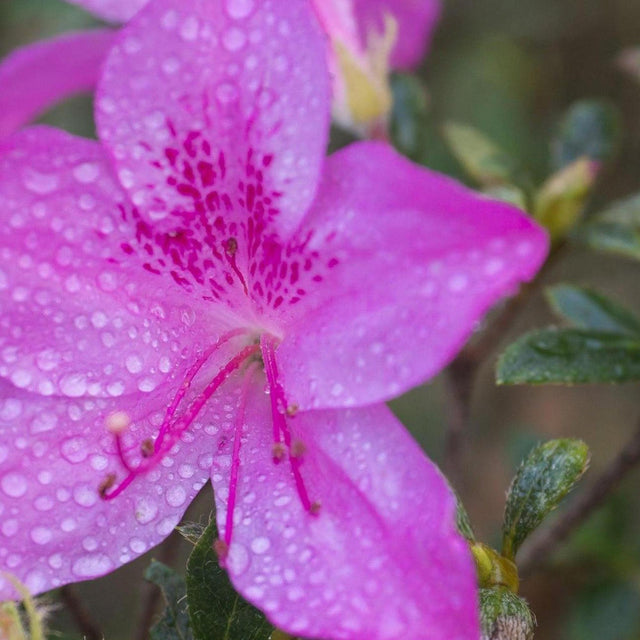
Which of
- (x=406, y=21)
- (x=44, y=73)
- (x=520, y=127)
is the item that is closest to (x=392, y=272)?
(x=44, y=73)

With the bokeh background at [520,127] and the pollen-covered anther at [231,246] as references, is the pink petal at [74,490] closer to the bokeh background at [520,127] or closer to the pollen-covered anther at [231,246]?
the pollen-covered anther at [231,246]

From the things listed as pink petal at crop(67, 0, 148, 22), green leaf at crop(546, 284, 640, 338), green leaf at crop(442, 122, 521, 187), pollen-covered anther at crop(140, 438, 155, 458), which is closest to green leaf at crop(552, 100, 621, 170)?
green leaf at crop(442, 122, 521, 187)

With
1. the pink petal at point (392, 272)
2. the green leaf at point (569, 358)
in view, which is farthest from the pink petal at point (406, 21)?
the pink petal at point (392, 272)

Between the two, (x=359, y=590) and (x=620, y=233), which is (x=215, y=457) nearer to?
(x=359, y=590)

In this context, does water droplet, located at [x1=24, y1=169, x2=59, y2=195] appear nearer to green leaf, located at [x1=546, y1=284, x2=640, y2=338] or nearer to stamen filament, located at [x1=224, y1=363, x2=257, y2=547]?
stamen filament, located at [x1=224, y1=363, x2=257, y2=547]

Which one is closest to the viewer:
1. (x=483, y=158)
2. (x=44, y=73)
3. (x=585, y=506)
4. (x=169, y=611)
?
(x=169, y=611)

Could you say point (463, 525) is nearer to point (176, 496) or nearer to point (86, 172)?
point (176, 496)

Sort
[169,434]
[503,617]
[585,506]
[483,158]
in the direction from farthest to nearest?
1. [483,158]
2. [585,506]
3. [169,434]
4. [503,617]

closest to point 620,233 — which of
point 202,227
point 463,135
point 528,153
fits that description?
point 463,135
